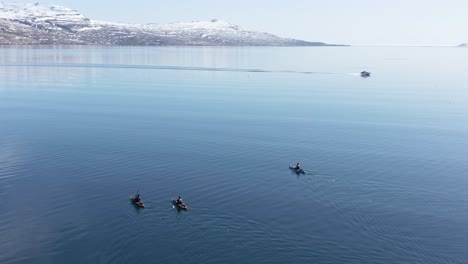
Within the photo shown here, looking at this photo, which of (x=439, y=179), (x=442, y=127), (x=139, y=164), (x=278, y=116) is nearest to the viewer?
(x=439, y=179)

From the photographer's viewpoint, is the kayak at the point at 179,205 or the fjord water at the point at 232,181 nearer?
the fjord water at the point at 232,181

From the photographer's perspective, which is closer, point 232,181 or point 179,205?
point 179,205

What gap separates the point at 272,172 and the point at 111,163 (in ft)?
68.2

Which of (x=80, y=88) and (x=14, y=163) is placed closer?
(x=14, y=163)

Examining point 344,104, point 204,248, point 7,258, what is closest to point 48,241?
point 7,258

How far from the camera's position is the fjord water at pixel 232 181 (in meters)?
35.5

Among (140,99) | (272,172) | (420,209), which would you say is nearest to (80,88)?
(140,99)

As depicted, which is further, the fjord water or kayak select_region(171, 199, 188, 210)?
kayak select_region(171, 199, 188, 210)

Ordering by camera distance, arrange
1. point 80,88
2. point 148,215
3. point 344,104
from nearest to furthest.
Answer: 1. point 148,215
2. point 344,104
3. point 80,88

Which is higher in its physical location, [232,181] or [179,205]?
[179,205]

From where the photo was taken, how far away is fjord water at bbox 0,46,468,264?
35.5 metres

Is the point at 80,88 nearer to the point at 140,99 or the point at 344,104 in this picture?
the point at 140,99

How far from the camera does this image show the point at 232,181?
1977 inches

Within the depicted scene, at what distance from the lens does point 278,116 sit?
8825 cm
